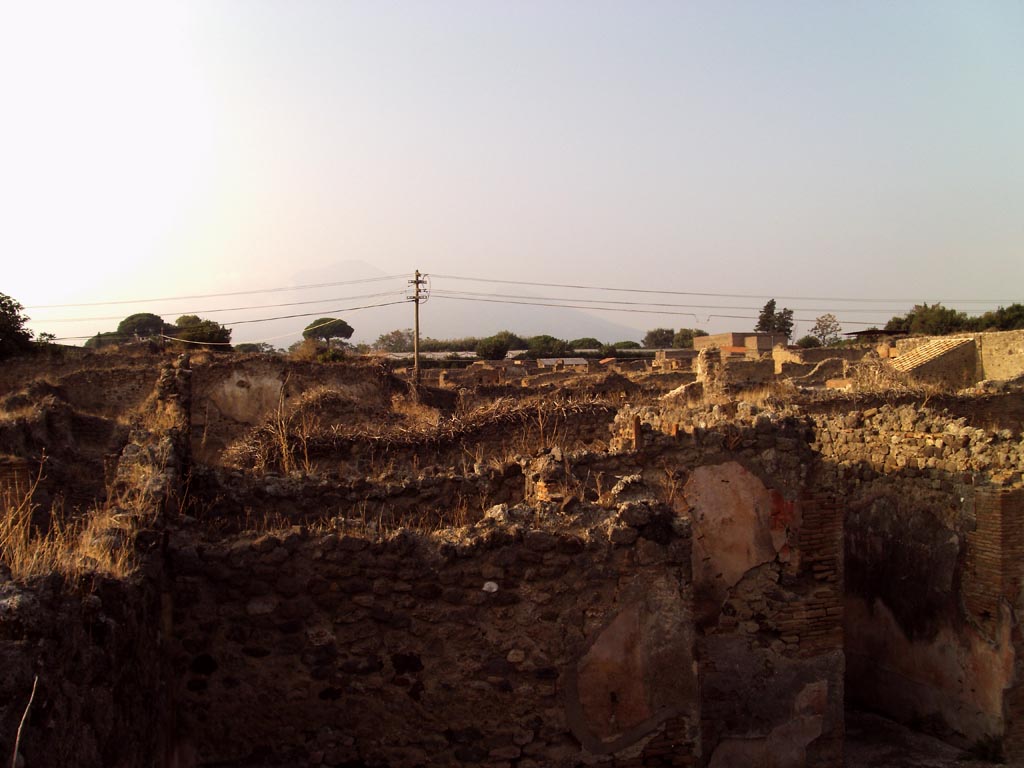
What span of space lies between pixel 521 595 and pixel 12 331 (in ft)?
115

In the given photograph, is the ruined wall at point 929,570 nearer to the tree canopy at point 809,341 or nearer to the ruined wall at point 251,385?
the ruined wall at point 251,385

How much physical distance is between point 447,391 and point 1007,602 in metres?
15.2

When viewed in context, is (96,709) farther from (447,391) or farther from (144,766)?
(447,391)

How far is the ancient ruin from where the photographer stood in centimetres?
389

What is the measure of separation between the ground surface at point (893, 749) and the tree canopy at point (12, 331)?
33.2 m

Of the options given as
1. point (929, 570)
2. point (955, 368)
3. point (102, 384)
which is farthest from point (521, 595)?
point (955, 368)

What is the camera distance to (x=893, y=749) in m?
7.28

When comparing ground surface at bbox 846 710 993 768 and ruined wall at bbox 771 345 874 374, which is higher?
ruined wall at bbox 771 345 874 374

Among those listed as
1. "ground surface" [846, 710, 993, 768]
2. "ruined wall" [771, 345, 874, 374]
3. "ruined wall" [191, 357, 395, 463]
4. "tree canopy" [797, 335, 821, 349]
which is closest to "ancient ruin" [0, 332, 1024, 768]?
"ground surface" [846, 710, 993, 768]

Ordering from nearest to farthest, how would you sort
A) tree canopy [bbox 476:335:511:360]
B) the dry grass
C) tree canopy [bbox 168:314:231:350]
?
the dry grass < tree canopy [bbox 168:314:231:350] < tree canopy [bbox 476:335:511:360]

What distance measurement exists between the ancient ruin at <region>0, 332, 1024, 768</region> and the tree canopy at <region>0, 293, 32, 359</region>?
81.4ft

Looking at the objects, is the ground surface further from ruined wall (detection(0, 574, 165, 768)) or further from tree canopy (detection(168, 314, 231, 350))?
tree canopy (detection(168, 314, 231, 350))

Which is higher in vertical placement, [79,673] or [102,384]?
[79,673]

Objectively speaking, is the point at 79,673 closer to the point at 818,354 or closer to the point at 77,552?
the point at 77,552
